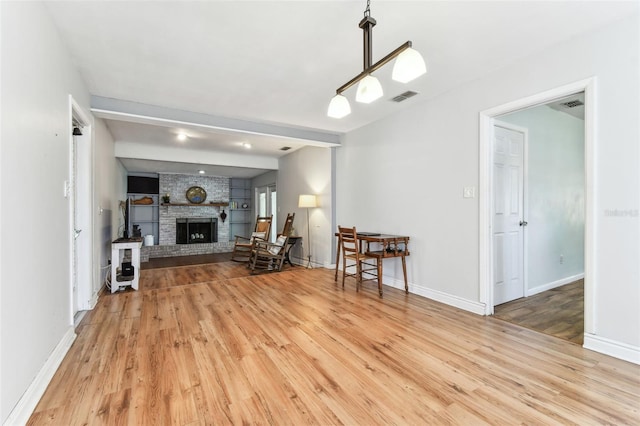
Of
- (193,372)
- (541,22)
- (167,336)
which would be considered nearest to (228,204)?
(167,336)

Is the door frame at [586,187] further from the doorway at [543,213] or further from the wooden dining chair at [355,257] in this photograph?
the wooden dining chair at [355,257]

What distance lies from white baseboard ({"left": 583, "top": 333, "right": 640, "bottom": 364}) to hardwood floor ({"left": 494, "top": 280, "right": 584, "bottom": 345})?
119 millimetres

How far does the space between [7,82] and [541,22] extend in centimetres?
312

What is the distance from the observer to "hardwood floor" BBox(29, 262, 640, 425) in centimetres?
146

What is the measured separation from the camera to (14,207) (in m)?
1.38

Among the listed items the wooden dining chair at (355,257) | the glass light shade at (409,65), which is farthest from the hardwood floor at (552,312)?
the glass light shade at (409,65)

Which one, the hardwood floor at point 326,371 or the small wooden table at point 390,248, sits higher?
the small wooden table at point 390,248

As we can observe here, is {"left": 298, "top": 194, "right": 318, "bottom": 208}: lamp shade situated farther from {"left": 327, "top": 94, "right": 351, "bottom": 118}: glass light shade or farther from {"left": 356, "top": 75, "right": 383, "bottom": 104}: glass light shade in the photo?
{"left": 356, "top": 75, "right": 383, "bottom": 104}: glass light shade

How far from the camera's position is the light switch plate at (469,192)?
9.57ft

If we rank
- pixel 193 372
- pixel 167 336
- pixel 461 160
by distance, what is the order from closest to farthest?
pixel 193 372, pixel 167 336, pixel 461 160

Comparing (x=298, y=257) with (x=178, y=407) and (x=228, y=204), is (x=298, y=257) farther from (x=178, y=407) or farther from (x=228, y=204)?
(x=178, y=407)

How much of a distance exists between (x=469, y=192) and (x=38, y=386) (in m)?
3.55

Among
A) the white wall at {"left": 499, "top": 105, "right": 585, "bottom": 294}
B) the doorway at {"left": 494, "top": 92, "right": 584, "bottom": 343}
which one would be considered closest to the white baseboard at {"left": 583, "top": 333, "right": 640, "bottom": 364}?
the doorway at {"left": 494, "top": 92, "right": 584, "bottom": 343}

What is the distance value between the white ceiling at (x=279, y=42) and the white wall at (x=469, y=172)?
0.18 metres
